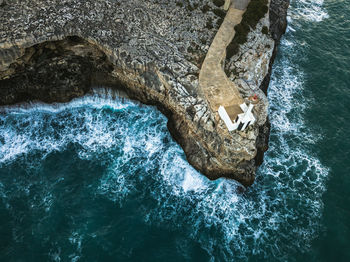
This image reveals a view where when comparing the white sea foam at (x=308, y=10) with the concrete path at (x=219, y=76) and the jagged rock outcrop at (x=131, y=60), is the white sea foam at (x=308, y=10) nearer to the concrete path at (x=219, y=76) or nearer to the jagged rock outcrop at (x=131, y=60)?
the jagged rock outcrop at (x=131, y=60)

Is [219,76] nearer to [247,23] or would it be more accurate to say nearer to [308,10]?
[247,23]

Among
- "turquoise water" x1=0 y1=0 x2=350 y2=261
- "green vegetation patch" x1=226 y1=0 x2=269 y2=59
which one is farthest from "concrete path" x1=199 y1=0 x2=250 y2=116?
"turquoise water" x1=0 y1=0 x2=350 y2=261

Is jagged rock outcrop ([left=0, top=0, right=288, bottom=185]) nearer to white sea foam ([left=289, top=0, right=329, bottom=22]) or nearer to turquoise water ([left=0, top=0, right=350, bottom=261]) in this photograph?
turquoise water ([left=0, top=0, right=350, bottom=261])

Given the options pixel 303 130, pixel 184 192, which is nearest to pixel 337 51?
pixel 303 130

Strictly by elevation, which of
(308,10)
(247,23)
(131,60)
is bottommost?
→ (131,60)

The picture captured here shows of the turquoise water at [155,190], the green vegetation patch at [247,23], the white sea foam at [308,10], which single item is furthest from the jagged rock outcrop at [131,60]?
the white sea foam at [308,10]

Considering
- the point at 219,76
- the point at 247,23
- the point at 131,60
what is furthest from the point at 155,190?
the point at 247,23
